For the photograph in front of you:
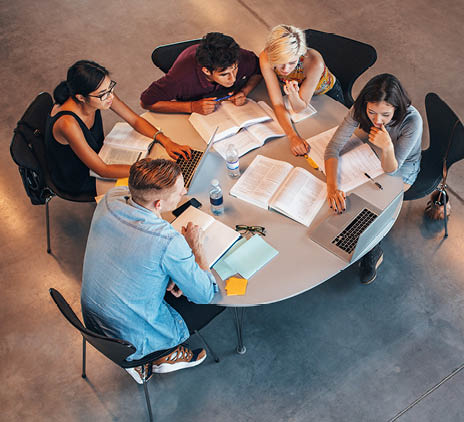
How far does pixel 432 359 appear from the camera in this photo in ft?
9.29

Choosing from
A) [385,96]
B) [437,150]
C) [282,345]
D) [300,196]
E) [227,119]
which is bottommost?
[282,345]

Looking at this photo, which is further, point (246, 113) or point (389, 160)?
point (246, 113)

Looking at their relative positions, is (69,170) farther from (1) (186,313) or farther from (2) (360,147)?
(2) (360,147)

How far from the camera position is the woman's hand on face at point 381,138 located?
2.51 metres

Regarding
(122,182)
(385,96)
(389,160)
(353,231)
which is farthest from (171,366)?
(385,96)

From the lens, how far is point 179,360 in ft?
9.16

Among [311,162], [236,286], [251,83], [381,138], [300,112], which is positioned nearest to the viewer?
[236,286]

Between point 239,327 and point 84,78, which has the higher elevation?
point 84,78

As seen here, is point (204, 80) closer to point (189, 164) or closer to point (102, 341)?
point (189, 164)

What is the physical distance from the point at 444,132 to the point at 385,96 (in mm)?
688

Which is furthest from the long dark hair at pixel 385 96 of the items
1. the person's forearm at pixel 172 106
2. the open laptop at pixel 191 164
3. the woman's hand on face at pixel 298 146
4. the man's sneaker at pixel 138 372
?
the man's sneaker at pixel 138 372

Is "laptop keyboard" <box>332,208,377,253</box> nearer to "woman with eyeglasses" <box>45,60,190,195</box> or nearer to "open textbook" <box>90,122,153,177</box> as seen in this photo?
"woman with eyeglasses" <box>45,60,190,195</box>

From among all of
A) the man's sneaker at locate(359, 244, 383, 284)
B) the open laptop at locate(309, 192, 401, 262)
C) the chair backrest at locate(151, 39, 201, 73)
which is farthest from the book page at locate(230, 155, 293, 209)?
the chair backrest at locate(151, 39, 201, 73)

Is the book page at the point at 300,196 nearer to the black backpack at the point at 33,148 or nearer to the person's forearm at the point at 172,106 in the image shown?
the person's forearm at the point at 172,106
